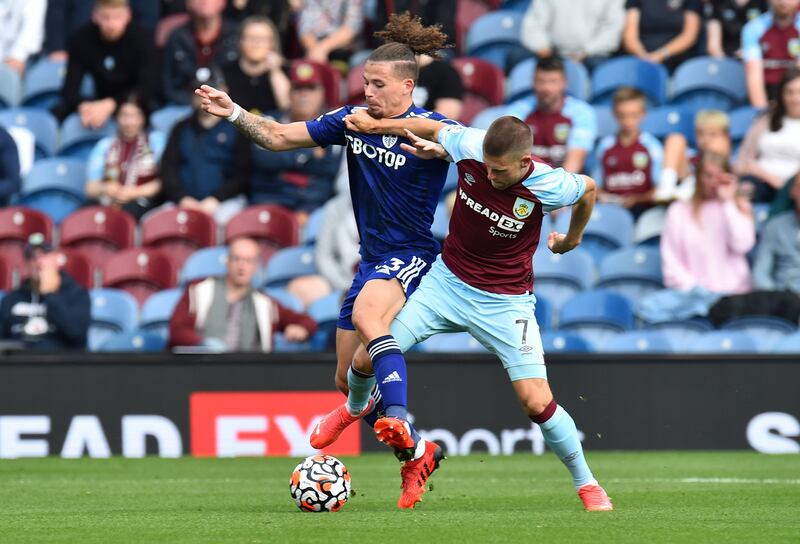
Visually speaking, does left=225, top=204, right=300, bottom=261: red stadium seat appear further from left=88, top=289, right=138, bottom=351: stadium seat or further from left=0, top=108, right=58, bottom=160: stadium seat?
left=0, top=108, right=58, bottom=160: stadium seat

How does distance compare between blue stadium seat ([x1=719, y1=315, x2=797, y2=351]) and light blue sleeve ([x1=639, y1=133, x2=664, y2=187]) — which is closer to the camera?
blue stadium seat ([x1=719, y1=315, x2=797, y2=351])

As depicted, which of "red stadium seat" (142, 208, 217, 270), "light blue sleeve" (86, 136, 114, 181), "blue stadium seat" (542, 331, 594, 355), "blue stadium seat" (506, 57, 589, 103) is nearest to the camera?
"blue stadium seat" (542, 331, 594, 355)

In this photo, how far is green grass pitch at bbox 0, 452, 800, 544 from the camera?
6.00 metres

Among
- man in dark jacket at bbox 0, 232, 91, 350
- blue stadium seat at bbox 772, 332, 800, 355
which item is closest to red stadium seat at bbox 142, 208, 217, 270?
man in dark jacket at bbox 0, 232, 91, 350

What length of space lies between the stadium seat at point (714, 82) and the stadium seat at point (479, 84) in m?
1.87

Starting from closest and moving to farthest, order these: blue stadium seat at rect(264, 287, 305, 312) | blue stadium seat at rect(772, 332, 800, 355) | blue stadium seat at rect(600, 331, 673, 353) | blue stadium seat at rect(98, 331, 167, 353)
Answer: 1. blue stadium seat at rect(772, 332, 800, 355)
2. blue stadium seat at rect(600, 331, 673, 353)
3. blue stadium seat at rect(98, 331, 167, 353)
4. blue stadium seat at rect(264, 287, 305, 312)

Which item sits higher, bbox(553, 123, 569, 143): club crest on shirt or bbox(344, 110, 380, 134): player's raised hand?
bbox(344, 110, 380, 134): player's raised hand

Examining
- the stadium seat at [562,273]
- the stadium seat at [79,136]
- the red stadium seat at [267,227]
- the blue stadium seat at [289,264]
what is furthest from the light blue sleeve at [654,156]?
the stadium seat at [79,136]

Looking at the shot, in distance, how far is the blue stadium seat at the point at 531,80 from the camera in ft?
48.5

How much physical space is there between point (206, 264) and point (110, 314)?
100 centimetres

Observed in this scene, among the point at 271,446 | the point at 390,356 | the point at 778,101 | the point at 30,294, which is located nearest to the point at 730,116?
the point at 778,101

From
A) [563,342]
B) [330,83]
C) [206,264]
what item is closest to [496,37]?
[330,83]

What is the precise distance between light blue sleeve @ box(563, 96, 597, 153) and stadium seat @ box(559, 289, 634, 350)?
1681 millimetres

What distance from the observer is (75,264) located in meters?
13.9
